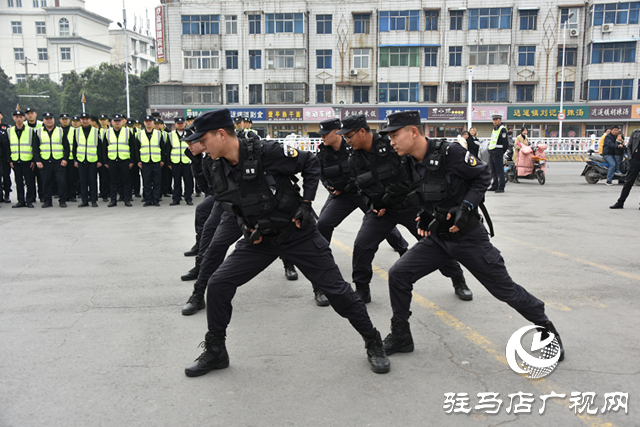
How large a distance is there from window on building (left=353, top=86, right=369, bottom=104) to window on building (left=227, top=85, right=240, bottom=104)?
11.1 meters

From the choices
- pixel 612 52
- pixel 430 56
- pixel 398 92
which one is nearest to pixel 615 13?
pixel 612 52

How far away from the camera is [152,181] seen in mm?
12930

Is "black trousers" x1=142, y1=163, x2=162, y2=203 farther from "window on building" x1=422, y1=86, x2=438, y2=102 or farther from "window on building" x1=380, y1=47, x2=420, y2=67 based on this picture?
"window on building" x1=422, y1=86, x2=438, y2=102

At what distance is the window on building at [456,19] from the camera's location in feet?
150

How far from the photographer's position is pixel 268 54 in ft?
156

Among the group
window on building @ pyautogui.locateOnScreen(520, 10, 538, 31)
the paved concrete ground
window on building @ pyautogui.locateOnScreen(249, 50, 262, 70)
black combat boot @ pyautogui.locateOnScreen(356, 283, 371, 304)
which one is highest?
window on building @ pyautogui.locateOnScreen(520, 10, 538, 31)

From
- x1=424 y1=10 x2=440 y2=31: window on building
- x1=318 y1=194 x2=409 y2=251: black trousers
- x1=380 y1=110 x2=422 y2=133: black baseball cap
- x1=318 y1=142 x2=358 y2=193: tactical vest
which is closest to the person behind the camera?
x1=380 y1=110 x2=422 y2=133: black baseball cap

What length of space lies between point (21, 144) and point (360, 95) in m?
38.3

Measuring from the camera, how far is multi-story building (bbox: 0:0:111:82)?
315 ft

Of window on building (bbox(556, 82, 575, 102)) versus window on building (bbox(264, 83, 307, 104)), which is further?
window on building (bbox(264, 83, 307, 104))

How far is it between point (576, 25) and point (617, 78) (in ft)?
19.6

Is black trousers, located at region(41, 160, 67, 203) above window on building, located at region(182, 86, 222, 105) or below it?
below

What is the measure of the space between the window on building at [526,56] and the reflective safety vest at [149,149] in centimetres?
4190

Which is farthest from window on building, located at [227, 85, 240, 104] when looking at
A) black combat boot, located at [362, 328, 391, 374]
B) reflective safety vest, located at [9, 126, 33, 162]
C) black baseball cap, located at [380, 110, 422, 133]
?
black combat boot, located at [362, 328, 391, 374]
